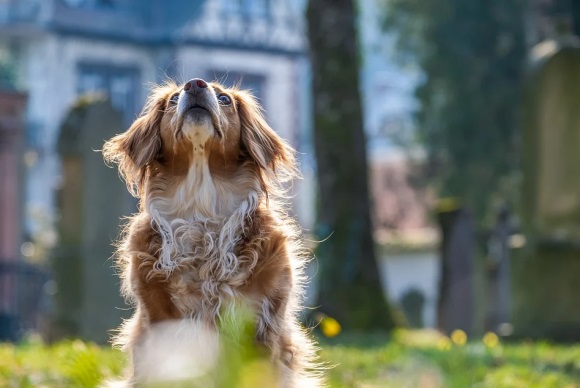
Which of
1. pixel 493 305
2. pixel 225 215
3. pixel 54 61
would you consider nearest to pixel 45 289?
pixel 493 305

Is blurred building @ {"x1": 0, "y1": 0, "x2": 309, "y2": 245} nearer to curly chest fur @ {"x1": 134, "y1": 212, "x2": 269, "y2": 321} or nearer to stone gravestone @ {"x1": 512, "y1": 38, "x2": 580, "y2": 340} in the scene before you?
stone gravestone @ {"x1": 512, "y1": 38, "x2": 580, "y2": 340}

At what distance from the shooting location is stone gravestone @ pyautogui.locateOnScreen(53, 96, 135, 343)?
1509 centimetres

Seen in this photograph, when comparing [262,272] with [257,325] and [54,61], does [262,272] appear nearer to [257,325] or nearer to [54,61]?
[257,325]

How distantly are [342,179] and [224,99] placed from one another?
348 inches

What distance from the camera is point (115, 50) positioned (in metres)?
51.1

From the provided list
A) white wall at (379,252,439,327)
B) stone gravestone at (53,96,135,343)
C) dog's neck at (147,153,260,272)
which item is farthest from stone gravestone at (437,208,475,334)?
white wall at (379,252,439,327)

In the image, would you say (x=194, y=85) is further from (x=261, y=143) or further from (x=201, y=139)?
(x=261, y=143)

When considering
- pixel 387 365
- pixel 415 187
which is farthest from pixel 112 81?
pixel 387 365

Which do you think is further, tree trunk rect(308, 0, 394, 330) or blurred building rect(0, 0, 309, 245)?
blurred building rect(0, 0, 309, 245)

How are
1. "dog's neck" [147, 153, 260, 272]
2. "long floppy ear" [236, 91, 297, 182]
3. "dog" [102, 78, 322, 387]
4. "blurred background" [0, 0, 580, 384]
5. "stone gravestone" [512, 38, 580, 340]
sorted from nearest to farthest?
"dog" [102, 78, 322, 387], "dog's neck" [147, 153, 260, 272], "long floppy ear" [236, 91, 297, 182], "stone gravestone" [512, 38, 580, 340], "blurred background" [0, 0, 580, 384]

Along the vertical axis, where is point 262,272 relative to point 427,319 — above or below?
above

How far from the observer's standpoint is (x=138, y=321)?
19.4ft

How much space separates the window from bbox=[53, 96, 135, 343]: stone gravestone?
3437 cm

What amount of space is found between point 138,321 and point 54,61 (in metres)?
45.6
